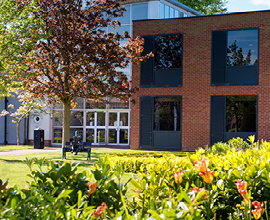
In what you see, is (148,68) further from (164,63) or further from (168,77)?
(168,77)

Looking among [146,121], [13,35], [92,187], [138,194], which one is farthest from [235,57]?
[92,187]

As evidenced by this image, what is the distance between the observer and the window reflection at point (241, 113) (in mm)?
18328

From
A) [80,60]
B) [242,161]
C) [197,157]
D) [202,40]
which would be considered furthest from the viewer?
[202,40]

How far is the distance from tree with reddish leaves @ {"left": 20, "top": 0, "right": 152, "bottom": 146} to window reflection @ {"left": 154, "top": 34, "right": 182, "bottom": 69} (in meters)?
4.42

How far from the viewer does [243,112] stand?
18438 mm

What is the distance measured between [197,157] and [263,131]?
1576 centimetres

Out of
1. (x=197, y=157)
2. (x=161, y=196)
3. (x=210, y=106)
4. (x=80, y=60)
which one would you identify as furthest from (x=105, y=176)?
(x=210, y=106)

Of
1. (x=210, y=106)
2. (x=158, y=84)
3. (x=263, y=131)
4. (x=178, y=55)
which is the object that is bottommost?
(x=263, y=131)

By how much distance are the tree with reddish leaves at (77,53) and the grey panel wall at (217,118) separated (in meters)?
5.80

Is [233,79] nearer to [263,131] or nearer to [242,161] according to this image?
[263,131]

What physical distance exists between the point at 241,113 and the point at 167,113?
4.11 m

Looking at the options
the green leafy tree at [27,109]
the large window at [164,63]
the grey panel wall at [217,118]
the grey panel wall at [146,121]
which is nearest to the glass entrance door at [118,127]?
the grey panel wall at [146,121]

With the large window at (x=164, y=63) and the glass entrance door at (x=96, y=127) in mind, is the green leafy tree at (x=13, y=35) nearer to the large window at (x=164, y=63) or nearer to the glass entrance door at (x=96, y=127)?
the large window at (x=164, y=63)

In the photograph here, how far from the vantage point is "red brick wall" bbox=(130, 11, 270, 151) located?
18250 mm
